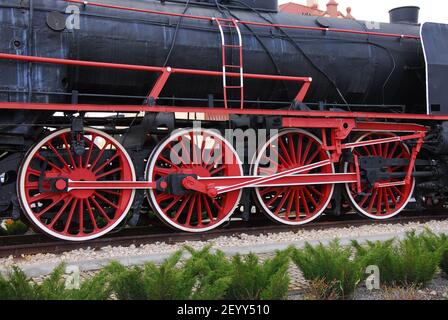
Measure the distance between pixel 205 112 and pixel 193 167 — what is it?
2.52ft

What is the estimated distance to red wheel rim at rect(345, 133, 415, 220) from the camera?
7188mm

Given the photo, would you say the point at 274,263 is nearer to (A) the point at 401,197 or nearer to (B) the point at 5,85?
(B) the point at 5,85

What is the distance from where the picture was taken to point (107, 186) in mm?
5578

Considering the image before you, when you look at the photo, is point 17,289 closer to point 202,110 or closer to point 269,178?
point 202,110

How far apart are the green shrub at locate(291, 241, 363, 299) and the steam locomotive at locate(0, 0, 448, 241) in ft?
7.80

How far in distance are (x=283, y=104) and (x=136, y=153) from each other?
2.47m

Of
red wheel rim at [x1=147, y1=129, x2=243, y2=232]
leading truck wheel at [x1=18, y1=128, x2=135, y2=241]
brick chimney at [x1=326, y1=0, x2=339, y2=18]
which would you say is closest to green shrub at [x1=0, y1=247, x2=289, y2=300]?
leading truck wheel at [x1=18, y1=128, x2=135, y2=241]

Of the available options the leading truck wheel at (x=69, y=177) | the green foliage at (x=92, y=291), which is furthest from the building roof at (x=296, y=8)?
the green foliage at (x=92, y=291)

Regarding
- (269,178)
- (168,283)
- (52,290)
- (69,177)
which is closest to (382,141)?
(269,178)

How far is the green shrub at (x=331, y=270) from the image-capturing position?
11.9ft

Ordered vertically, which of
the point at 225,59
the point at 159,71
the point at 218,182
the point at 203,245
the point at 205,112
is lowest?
the point at 203,245

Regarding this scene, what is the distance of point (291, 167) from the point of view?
677cm

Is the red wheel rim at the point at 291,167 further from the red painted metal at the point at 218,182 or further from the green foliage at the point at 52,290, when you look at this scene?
the green foliage at the point at 52,290
